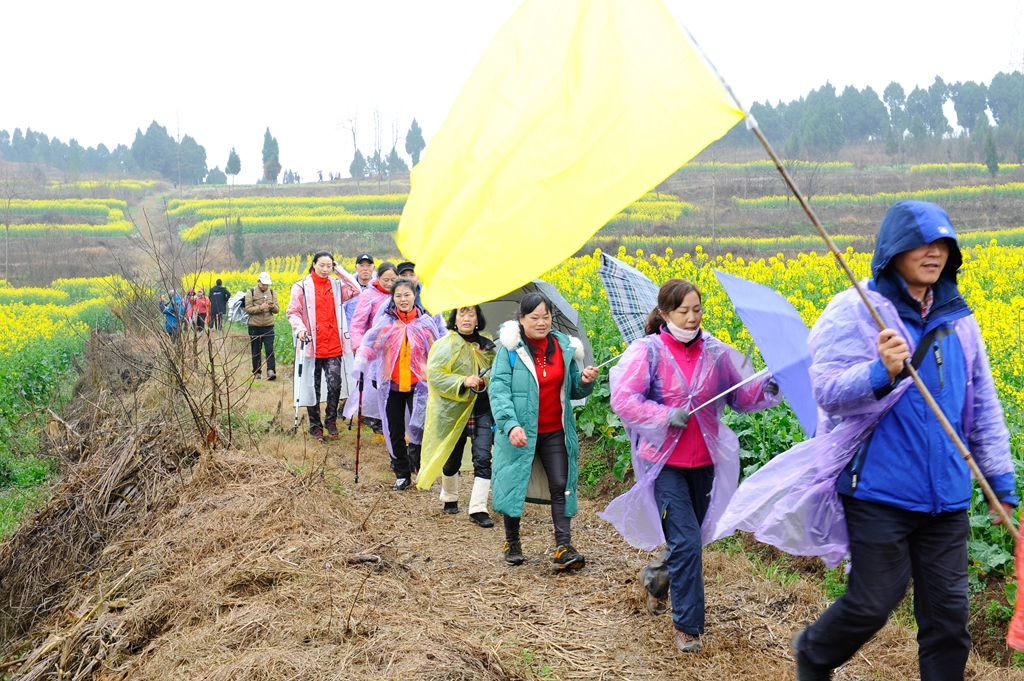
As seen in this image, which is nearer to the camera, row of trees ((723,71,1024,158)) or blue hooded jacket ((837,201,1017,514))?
blue hooded jacket ((837,201,1017,514))

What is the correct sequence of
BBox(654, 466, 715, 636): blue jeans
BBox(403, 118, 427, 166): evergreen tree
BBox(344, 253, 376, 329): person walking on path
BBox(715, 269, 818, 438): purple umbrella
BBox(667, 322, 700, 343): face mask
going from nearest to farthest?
BBox(715, 269, 818, 438): purple umbrella
BBox(654, 466, 715, 636): blue jeans
BBox(667, 322, 700, 343): face mask
BBox(344, 253, 376, 329): person walking on path
BBox(403, 118, 427, 166): evergreen tree

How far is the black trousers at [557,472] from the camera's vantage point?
5.80 m

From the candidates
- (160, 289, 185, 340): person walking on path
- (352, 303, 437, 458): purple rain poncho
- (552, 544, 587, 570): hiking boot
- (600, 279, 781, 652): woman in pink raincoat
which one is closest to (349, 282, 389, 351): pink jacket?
(352, 303, 437, 458): purple rain poncho

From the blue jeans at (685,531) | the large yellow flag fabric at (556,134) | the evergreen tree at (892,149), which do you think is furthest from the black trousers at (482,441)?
the evergreen tree at (892,149)

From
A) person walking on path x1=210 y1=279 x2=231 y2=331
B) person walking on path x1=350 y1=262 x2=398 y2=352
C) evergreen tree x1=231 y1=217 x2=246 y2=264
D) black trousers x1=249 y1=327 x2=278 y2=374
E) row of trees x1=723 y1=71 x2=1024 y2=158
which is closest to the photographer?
person walking on path x1=350 y1=262 x2=398 y2=352

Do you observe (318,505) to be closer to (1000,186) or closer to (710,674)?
(710,674)

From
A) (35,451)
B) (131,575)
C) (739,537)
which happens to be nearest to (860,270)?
(739,537)

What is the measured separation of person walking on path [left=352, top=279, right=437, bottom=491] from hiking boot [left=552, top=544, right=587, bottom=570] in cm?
273

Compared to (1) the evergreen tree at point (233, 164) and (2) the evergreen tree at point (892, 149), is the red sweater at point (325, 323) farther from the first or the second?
(1) the evergreen tree at point (233, 164)

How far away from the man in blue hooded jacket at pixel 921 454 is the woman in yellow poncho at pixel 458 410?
3.88 metres

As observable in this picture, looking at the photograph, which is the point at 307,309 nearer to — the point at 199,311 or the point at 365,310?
the point at 365,310

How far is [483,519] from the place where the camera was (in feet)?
23.2

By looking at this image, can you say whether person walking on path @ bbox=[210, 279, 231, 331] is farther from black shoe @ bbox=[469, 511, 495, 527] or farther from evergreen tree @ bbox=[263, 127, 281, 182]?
evergreen tree @ bbox=[263, 127, 281, 182]

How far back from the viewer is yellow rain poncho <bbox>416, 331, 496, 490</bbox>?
705cm
